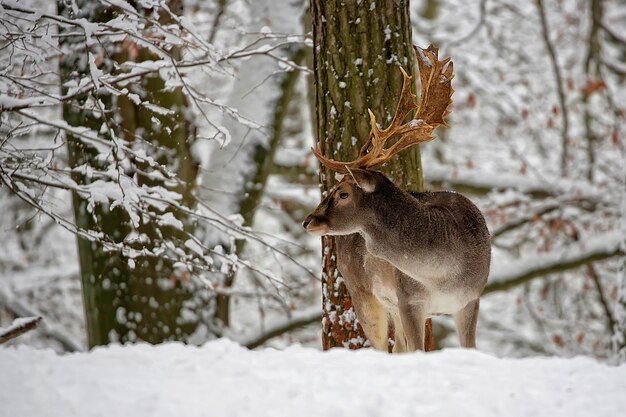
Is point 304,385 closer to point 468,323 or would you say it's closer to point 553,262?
point 468,323

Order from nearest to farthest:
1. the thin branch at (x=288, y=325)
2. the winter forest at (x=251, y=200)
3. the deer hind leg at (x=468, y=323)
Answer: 1. the winter forest at (x=251, y=200)
2. the deer hind leg at (x=468, y=323)
3. the thin branch at (x=288, y=325)

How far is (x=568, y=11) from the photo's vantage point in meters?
13.3

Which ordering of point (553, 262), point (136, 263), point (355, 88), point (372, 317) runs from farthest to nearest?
point (553, 262) < point (136, 263) < point (355, 88) < point (372, 317)

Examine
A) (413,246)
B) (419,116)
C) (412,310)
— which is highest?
(419,116)

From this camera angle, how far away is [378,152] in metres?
3.86

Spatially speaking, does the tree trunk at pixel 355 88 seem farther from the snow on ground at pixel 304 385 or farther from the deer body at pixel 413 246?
the snow on ground at pixel 304 385

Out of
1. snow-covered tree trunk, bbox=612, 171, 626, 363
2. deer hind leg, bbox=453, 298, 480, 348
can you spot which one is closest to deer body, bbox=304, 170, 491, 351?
deer hind leg, bbox=453, 298, 480, 348

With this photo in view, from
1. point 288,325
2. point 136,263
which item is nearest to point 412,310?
point 136,263

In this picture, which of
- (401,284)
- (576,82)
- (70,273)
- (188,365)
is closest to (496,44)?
(576,82)

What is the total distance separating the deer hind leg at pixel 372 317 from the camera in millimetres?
4016

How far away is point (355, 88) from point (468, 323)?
1.34 m

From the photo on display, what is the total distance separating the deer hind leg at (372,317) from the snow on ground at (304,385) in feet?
1.87

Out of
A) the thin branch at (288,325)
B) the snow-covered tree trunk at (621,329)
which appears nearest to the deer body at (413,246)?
the snow-covered tree trunk at (621,329)

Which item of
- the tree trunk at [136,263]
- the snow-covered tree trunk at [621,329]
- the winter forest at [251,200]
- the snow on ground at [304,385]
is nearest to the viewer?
the snow on ground at [304,385]
